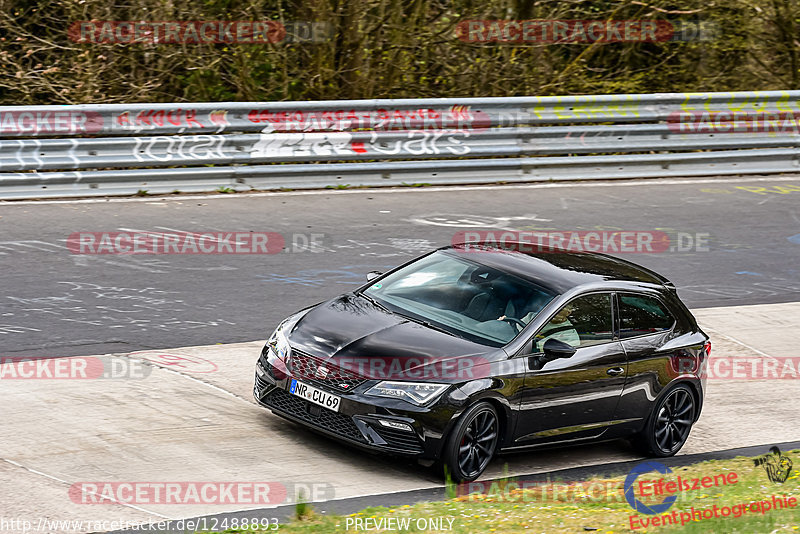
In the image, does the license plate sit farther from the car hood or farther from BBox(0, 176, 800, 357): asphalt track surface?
BBox(0, 176, 800, 357): asphalt track surface

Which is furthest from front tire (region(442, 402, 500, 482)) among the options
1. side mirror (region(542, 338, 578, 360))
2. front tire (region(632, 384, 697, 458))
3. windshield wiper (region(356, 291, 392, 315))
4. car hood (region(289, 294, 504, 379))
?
front tire (region(632, 384, 697, 458))

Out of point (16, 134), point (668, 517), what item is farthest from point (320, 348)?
point (16, 134)

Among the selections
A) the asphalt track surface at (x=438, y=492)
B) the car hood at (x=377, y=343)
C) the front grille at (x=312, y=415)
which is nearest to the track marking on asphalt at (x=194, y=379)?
the front grille at (x=312, y=415)

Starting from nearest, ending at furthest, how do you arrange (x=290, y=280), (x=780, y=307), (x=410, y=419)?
(x=410, y=419)
(x=290, y=280)
(x=780, y=307)

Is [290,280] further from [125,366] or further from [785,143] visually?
[785,143]

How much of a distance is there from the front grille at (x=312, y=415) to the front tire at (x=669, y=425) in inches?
102

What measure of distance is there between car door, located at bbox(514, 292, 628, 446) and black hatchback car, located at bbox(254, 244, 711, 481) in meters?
0.01

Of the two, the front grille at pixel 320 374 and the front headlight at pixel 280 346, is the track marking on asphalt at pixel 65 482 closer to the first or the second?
the front grille at pixel 320 374

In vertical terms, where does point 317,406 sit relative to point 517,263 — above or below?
below

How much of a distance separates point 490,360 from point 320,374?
118 centimetres

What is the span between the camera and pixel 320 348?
763cm

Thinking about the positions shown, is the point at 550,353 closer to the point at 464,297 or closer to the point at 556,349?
the point at 556,349

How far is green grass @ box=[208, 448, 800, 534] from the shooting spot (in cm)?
604

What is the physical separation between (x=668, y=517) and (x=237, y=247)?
7612 millimetres
